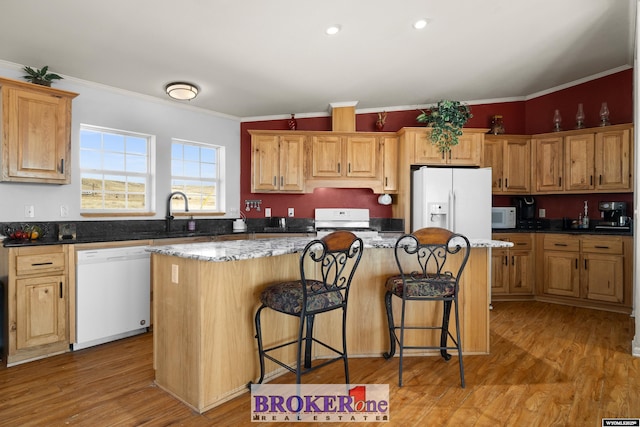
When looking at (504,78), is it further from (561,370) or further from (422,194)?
(561,370)

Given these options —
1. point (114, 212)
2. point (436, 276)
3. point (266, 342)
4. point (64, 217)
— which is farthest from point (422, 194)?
point (64, 217)

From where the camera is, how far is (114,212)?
4102mm

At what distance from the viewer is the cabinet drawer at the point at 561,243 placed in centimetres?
451

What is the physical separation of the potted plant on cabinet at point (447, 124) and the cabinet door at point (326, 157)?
121 cm

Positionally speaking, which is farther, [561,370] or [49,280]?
[49,280]

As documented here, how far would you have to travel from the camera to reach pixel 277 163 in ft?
16.1

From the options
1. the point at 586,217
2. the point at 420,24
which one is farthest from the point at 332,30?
the point at 586,217

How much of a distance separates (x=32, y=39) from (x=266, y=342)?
298 cm

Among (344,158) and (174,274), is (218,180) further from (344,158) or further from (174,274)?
(174,274)

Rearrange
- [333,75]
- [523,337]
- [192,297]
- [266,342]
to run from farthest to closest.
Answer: [333,75] < [523,337] < [266,342] < [192,297]

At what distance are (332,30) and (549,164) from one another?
11.4 feet

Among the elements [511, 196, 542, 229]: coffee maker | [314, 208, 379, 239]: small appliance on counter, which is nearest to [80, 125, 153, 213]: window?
[314, 208, 379, 239]: small appliance on counter

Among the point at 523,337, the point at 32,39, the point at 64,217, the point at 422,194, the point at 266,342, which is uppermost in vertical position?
the point at 32,39

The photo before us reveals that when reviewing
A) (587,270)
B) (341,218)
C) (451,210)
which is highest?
(451,210)
